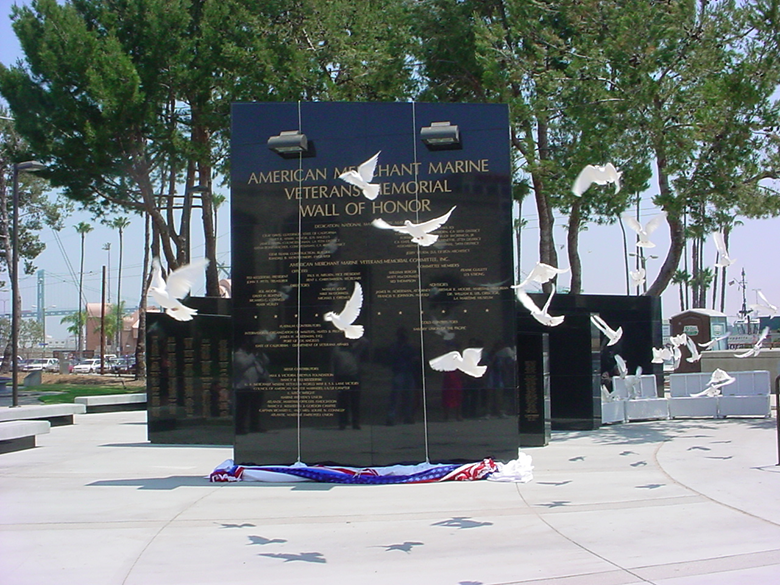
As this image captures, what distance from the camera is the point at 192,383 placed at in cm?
1343

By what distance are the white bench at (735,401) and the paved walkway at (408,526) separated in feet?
16.6

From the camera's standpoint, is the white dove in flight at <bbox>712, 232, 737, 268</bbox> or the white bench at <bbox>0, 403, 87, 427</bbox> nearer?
the white dove in flight at <bbox>712, 232, 737, 268</bbox>

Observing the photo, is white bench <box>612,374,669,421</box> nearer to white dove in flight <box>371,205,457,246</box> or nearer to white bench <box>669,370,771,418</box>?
white bench <box>669,370,771,418</box>

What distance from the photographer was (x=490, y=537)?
22.0 ft

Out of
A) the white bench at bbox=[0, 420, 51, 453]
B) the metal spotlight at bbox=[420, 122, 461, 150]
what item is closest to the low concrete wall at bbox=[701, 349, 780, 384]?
the metal spotlight at bbox=[420, 122, 461, 150]

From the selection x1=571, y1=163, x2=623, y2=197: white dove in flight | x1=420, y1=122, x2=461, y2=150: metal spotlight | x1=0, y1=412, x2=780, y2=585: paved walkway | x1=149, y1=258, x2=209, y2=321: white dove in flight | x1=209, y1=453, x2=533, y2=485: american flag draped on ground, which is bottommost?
x1=0, y1=412, x2=780, y2=585: paved walkway

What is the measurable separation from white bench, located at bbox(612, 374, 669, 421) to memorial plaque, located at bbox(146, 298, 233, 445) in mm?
8167

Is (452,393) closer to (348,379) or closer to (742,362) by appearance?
(348,379)

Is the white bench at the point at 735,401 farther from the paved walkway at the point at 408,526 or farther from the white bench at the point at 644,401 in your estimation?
the paved walkway at the point at 408,526

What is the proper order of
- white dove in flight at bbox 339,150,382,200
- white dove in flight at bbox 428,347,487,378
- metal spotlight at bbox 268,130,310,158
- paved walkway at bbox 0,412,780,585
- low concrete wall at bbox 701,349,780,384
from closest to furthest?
paved walkway at bbox 0,412,780,585 → white dove in flight at bbox 339,150,382,200 → white dove in flight at bbox 428,347,487,378 → metal spotlight at bbox 268,130,310,158 → low concrete wall at bbox 701,349,780,384

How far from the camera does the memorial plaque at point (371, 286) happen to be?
9477mm

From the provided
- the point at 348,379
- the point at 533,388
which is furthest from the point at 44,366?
the point at 348,379

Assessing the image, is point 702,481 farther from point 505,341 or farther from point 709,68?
point 709,68

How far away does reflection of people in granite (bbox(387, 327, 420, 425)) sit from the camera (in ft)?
31.3
